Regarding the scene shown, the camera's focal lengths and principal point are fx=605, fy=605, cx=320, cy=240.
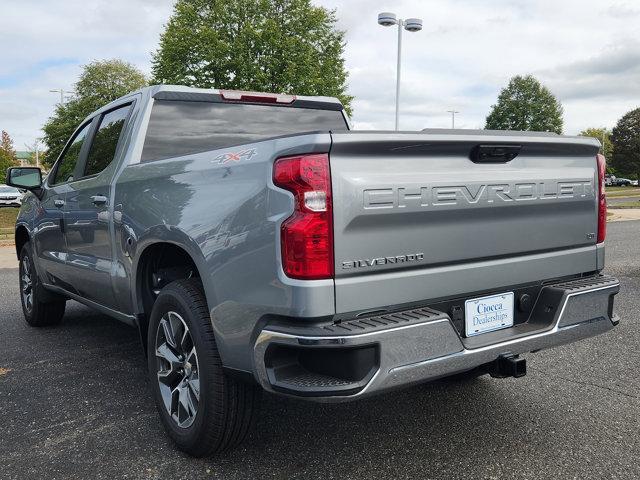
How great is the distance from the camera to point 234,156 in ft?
8.58

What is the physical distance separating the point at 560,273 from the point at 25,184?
4.22 m

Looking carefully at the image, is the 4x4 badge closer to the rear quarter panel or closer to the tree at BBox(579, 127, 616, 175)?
the rear quarter panel

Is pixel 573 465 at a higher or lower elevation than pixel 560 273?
lower

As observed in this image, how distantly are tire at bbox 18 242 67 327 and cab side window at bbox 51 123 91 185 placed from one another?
0.91 meters

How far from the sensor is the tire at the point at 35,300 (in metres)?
5.44

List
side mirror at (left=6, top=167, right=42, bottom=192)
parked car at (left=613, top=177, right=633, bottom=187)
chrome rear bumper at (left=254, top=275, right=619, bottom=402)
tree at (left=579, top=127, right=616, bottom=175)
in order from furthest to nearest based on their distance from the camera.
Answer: parked car at (left=613, top=177, right=633, bottom=187) < tree at (left=579, top=127, right=616, bottom=175) < side mirror at (left=6, top=167, right=42, bottom=192) < chrome rear bumper at (left=254, top=275, right=619, bottom=402)

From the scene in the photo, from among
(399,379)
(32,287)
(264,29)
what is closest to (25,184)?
(32,287)

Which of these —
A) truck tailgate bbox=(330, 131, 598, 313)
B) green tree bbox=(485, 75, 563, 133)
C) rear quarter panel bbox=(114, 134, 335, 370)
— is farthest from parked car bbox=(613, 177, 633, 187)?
rear quarter panel bbox=(114, 134, 335, 370)

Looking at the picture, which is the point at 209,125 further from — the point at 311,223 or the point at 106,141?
the point at 311,223

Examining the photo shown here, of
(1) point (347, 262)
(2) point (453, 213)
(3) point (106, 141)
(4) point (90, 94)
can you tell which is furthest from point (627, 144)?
(1) point (347, 262)

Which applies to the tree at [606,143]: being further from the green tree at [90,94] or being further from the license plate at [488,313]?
the license plate at [488,313]

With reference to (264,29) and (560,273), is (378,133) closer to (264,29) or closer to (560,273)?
(560,273)

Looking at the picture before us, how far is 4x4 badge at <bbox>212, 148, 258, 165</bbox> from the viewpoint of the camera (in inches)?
99.1

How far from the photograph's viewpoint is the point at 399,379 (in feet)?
7.66
